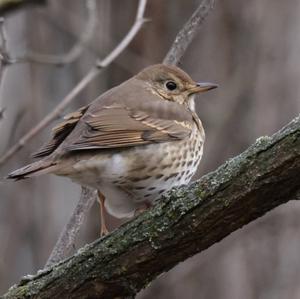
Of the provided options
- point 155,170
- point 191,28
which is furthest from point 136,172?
point 191,28

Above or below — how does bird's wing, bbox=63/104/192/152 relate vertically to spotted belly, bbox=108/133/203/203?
above

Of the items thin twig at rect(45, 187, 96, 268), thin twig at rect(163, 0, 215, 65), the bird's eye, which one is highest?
thin twig at rect(163, 0, 215, 65)

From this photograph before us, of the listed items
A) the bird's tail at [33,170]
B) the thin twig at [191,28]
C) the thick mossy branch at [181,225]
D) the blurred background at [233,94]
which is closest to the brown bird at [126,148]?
the bird's tail at [33,170]

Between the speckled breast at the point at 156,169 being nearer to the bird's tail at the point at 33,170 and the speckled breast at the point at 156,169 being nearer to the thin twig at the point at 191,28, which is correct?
the bird's tail at the point at 33,170

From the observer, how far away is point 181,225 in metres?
2.95

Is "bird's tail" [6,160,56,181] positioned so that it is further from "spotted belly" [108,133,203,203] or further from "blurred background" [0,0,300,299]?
"blurred background" [0,0,300,299]

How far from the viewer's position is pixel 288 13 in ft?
20.5

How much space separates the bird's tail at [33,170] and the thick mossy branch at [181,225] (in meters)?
0.37

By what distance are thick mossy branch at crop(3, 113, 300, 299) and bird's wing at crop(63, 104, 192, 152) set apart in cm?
53

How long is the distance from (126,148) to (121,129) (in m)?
0.11

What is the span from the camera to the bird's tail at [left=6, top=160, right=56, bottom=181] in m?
3.20

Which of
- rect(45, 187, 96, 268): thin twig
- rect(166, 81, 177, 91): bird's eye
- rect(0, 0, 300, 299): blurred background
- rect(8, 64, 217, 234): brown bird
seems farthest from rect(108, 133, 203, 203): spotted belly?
rect(0, 0, 300, 299): blurred background

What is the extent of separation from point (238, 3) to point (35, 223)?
8.17ft

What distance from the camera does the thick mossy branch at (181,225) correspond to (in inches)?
108
